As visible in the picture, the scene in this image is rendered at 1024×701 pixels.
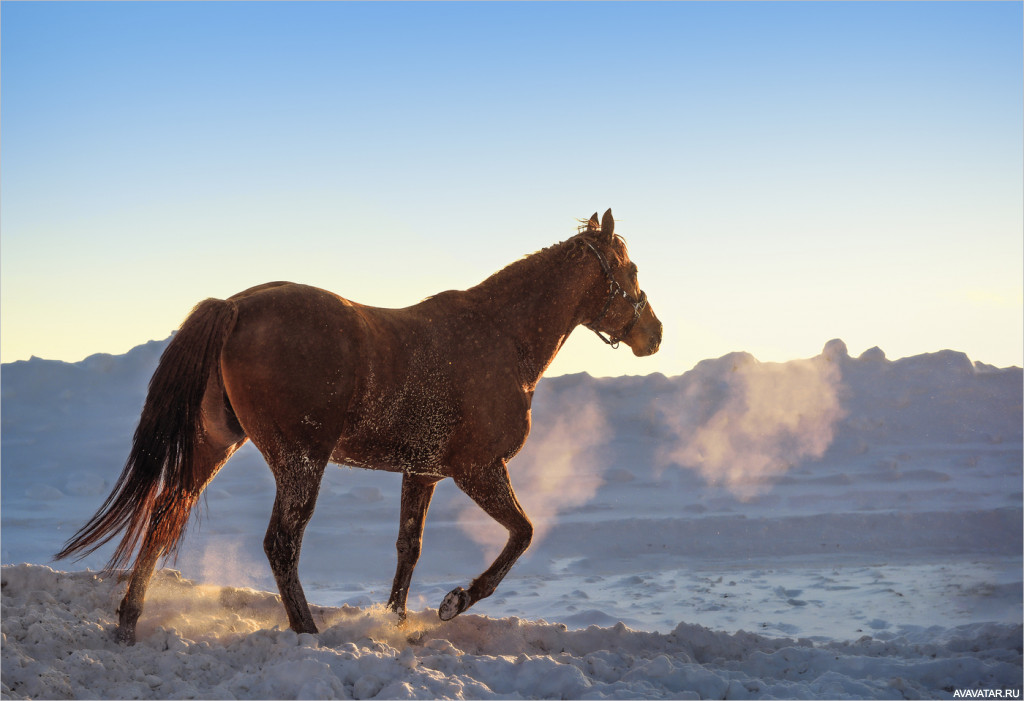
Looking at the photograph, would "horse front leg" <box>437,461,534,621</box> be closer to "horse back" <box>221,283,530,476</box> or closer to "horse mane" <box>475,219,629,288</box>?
"horse back" <box>221,283,530,476</box>

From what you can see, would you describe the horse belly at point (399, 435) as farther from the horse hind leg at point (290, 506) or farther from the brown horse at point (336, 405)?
the horse hind leg at point (290, 506)

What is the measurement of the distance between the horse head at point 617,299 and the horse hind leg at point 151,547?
7.93 ft

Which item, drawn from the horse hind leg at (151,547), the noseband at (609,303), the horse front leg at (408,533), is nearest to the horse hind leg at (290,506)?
the horse hind leg at (151,547)

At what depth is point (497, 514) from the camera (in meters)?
4.66

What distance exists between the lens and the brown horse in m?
4.02

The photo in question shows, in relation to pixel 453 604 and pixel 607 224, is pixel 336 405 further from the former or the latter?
pixel 607 224

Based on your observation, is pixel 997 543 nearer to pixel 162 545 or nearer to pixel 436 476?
pixel 436 476

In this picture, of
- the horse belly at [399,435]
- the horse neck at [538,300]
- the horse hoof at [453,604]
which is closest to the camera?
the horse belly at [399,435]

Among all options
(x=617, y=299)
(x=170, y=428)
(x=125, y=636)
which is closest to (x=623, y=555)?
(x=617, y=299)

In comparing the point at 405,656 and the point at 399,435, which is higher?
the point at 399,435

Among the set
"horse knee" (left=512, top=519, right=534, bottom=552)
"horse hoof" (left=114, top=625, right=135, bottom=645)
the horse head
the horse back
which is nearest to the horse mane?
the horse head

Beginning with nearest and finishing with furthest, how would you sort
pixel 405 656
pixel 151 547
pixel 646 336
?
1. pixel 405 656
2. pixel 151 547
3. pixel 646 336

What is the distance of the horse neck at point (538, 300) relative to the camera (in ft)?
16.7

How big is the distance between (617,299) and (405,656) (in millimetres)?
2586
